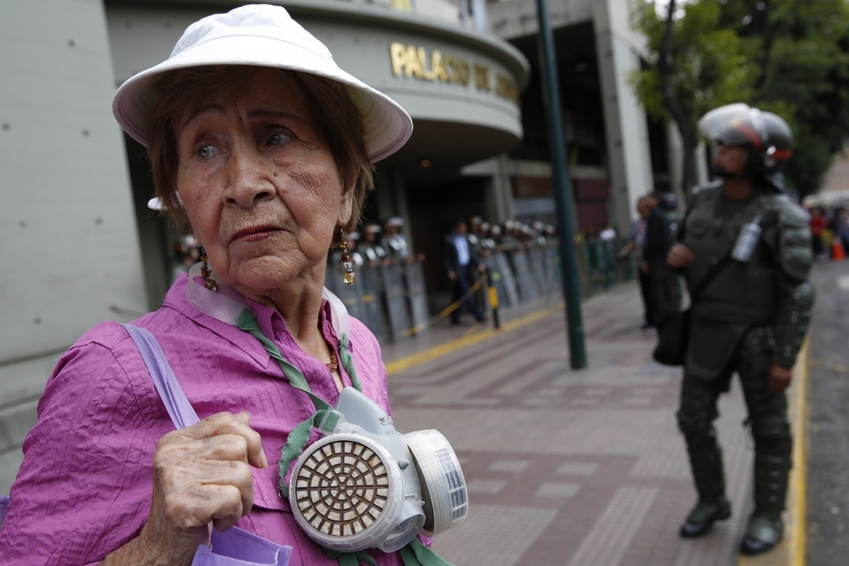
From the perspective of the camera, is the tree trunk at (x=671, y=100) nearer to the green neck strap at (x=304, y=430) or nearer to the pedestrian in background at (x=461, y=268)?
the pedestrian in background at (x=461, y=268)

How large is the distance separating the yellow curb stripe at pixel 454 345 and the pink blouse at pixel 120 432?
822 centimetres

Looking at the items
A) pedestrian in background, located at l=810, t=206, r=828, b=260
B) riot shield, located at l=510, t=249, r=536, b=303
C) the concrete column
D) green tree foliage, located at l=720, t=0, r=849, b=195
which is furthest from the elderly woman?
pedestrian in background, located at l=810, t=206, r=828, b=260

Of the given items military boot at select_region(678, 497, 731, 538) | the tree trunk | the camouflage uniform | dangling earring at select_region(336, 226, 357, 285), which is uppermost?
the tree trunk

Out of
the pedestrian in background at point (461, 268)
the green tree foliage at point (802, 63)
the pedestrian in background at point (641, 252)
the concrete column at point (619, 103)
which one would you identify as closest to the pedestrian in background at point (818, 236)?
the green tree foliage at point (802, 63)

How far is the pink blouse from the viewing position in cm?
102

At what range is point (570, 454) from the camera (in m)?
5.56

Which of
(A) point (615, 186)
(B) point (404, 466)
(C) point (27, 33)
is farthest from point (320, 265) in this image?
(A) point (615, 186)

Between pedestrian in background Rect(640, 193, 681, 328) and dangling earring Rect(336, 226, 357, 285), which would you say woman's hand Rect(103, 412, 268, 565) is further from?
pedestrian in background Rect(640, 193, 681, 328)

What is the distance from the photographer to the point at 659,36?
45.8 feet

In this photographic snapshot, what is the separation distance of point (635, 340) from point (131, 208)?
703cm

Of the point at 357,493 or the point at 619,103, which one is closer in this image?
the point at 357,493

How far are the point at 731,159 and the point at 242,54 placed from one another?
3.21 m

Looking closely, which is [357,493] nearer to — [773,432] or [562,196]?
[773,432]

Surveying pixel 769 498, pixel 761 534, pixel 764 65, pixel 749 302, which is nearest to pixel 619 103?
pixel 764 65
